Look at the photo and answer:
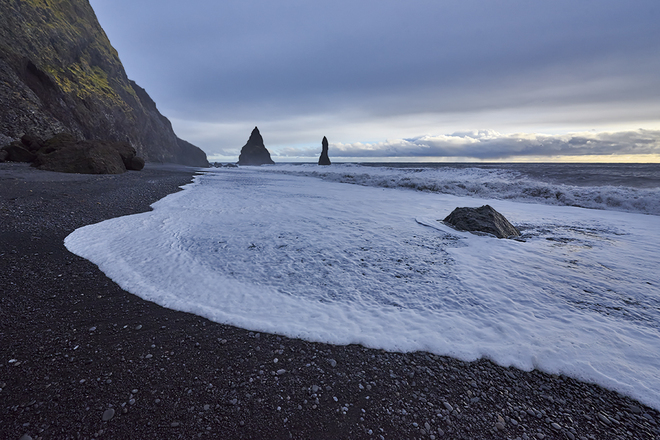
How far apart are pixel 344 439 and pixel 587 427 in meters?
1.71

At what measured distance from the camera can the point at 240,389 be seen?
6.73 feet

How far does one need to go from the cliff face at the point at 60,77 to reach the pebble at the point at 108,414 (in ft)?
84.6

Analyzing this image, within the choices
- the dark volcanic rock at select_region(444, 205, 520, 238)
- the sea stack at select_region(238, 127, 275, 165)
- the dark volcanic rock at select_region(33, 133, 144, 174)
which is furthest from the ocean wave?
the sea stack at select_region(238, 127, 275, 165)

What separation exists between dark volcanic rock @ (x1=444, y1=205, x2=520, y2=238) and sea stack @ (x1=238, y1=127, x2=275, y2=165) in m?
126

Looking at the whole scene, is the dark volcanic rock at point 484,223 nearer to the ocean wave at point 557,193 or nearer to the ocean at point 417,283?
the ocean at point 417,283

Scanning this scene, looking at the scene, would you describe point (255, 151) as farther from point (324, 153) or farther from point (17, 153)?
point (17, 153)

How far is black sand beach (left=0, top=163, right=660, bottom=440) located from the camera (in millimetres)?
1769

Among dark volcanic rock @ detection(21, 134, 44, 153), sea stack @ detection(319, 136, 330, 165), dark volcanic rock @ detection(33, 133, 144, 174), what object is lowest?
dark volcanic rock @ detection(33, 133, 144, 174)

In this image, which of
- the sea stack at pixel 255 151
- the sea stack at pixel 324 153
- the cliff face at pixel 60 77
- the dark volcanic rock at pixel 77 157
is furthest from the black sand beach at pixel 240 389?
the sea stack at pixel 255 151

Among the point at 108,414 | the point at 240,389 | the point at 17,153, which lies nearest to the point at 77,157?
the point at 17,153

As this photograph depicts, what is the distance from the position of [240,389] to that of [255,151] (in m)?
132

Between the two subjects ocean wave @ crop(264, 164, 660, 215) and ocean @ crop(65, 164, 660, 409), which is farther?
ocean wave @ crop(264, 164, 660, 215)

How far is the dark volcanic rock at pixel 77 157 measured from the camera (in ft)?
45.0

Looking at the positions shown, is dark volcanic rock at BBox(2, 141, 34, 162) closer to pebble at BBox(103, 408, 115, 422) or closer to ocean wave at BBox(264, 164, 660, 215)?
pebble at BBox(103, 408, 115, 422)
